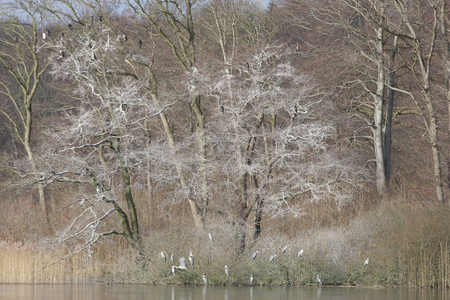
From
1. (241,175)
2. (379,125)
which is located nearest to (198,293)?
(241,175)

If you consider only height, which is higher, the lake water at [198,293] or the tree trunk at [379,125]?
the tree trunk at [379,125]

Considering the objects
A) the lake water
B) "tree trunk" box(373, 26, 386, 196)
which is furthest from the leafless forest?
the lake water

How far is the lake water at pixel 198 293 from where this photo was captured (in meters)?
16.6

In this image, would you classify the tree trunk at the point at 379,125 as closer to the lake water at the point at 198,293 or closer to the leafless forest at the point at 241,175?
the leafless forest at the point at 241,175

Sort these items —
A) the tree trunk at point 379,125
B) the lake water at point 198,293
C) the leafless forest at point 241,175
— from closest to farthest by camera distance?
1. the lake water at point 198,293
2. the leafless forest at point 241,175
3. the tree trunk at point 379,125

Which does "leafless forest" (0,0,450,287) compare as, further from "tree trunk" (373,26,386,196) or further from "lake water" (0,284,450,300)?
"lake water" (0,284,450,300)

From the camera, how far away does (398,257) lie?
19469 millimetres

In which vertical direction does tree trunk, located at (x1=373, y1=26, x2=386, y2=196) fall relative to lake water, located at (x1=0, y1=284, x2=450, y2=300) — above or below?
above

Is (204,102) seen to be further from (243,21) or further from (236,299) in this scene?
(236,299)

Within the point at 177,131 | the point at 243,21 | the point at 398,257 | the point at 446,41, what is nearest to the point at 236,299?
the point at 398,257

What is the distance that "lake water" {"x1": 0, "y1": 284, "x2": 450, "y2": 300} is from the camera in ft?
54.5

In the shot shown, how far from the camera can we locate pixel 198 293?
17953mm

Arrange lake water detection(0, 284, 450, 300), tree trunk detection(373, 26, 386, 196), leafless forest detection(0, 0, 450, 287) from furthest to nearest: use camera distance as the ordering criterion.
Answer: tree trunk detection(373, 26, 386, 196) → leafless forest detection(0, 0, 450, 287) → lake water detection(0, 284, 450, 300)

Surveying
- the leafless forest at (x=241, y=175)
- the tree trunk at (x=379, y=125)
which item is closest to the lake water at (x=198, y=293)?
the leafless forest at (x=241, y=175)
